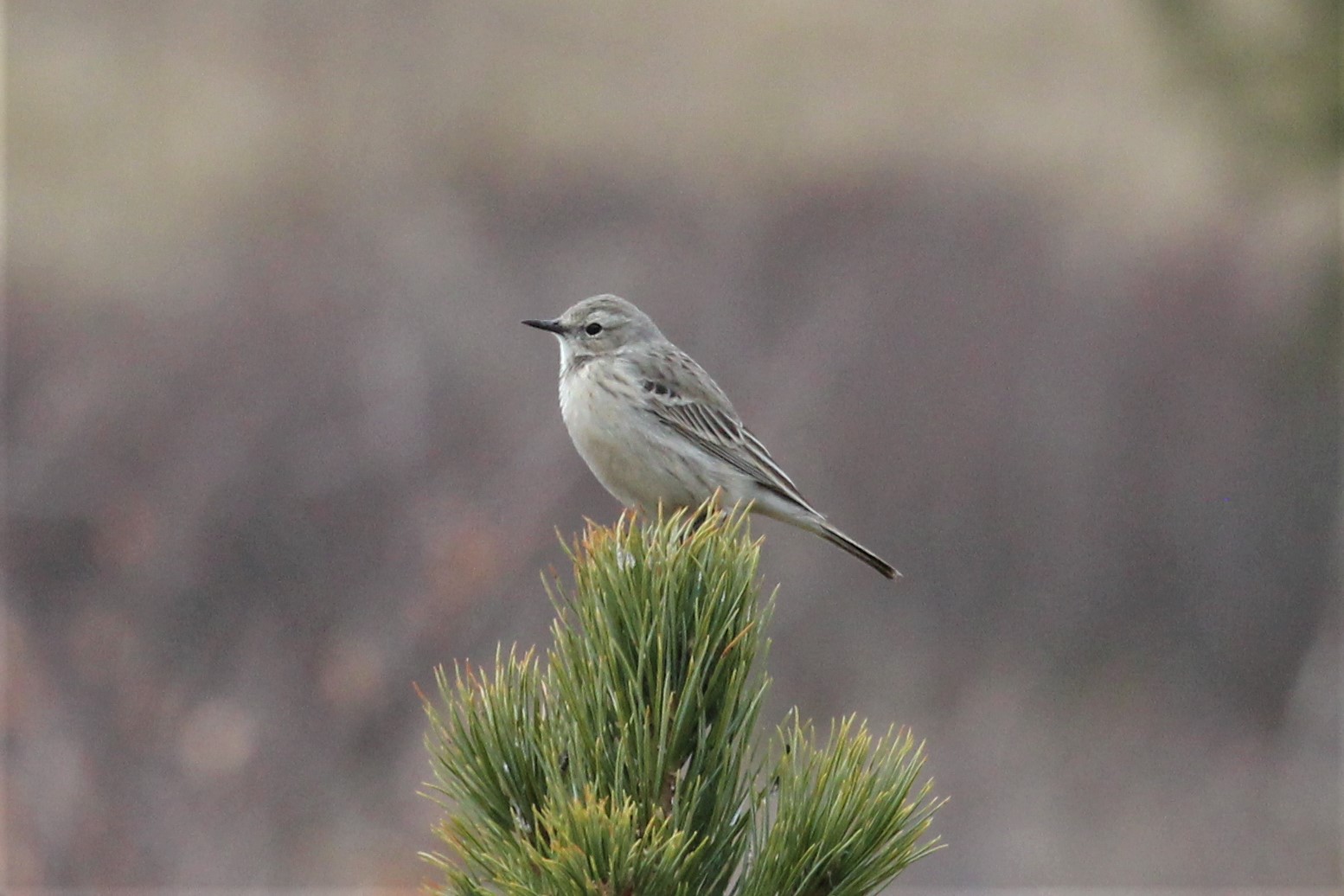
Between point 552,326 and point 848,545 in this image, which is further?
point 552,326

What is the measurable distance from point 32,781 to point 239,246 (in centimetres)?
417

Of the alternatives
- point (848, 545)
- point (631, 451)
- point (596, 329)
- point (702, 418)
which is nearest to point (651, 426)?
point (631, 451)

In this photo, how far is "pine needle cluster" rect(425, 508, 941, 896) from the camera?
205 centimetres

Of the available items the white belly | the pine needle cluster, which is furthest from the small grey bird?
the pine needle cluster

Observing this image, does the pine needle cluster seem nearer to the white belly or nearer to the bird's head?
the white belly

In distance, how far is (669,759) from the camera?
82.5 inches

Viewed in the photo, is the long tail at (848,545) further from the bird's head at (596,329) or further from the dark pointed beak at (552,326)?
the dark pointed beak at (552,326)

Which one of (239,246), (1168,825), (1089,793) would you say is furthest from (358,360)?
(1168,825)

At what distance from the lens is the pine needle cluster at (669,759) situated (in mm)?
2049

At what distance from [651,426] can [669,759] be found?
9.49 ft

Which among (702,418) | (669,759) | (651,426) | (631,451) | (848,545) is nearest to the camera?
(669,759)

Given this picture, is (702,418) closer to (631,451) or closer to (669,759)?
(631,451)

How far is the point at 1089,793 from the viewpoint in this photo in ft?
32.3

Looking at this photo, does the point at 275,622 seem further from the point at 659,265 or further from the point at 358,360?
the point at 659,265
